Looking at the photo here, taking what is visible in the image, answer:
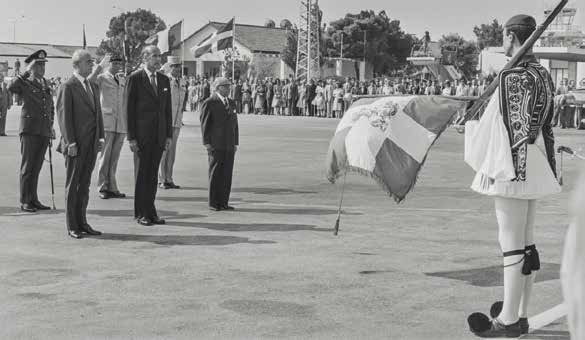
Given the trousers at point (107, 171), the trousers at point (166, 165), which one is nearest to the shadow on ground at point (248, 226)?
the trousers at point (107, 171)

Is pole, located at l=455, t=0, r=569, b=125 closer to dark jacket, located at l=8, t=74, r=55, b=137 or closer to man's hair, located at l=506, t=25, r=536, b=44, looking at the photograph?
man's hair, located at l=506, t=25, r=536, b=44

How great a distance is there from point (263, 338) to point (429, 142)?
2067mm

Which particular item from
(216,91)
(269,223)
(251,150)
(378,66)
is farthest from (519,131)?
(378,66)

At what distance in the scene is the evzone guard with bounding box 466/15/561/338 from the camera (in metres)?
5.55

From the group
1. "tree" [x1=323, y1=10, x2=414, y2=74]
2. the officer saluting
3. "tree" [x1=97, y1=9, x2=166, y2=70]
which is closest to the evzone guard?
the officer saluting

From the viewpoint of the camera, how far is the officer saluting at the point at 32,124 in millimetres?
11463

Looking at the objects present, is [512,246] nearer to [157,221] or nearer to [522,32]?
[522,32]

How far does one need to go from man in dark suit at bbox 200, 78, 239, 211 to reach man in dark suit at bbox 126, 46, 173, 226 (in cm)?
142

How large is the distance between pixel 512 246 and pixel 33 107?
788 cm

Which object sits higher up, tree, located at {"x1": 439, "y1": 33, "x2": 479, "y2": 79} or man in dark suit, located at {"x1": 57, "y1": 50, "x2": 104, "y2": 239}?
tree, located at {"x1": 439, "y1": 33, "x2": 479, "y2": 79}

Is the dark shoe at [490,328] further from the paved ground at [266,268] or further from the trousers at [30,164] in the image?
the trousers at [30,164]

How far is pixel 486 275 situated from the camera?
7.64m

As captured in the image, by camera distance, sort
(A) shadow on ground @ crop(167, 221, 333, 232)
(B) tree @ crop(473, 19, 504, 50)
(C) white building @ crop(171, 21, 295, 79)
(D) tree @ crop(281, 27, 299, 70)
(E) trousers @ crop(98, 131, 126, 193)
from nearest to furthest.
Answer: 1. (A) shadow on ground @ crop(167, 221, 333, 232)
2. (E) trousers @ crop(98, 131, 126, 193)
3. (D) tree @ crop(281, 27, 299, 70)
4. (C) white building @ crop(171, 21, 295, 79)
5. (B) tree @ crop(473, 19, 504, 50)

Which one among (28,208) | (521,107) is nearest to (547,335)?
(521,107)
